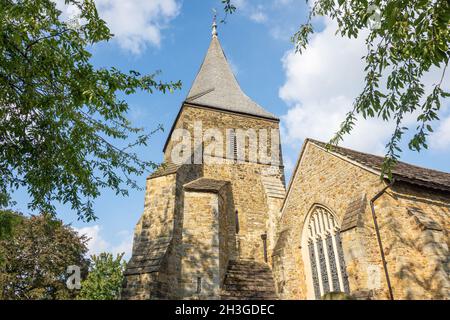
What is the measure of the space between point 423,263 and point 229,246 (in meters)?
7.72

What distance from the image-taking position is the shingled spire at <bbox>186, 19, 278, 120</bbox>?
1902 cm

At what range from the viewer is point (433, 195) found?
9.84 metres

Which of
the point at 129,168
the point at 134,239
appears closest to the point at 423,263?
the point at 129,168

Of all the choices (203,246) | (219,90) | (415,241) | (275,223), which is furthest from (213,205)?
(219,90)

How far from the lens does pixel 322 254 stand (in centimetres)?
1150

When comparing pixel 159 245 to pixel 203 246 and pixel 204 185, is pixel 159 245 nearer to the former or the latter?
pixel 203 246

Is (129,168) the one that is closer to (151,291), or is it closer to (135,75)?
(135,75)

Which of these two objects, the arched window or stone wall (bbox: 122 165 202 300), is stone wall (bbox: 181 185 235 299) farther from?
the arched window

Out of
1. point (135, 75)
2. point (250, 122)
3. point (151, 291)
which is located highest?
point (250, 122)

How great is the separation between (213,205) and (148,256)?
3.24m

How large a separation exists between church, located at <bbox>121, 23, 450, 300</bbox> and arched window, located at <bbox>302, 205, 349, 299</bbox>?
0.04 m

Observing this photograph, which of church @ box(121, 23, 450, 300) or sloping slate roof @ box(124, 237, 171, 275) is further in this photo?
sloping slate roof @ box(124, 237, 171, 275)

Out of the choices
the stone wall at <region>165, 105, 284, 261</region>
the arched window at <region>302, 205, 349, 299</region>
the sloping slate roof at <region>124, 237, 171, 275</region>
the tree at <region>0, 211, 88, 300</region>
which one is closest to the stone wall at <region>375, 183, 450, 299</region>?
the arched window at <region>302, 205, 349, 299</region>

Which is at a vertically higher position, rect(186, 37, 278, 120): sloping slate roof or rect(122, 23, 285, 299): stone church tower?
rect(186, 37, 278, 120): sloping slate roof
